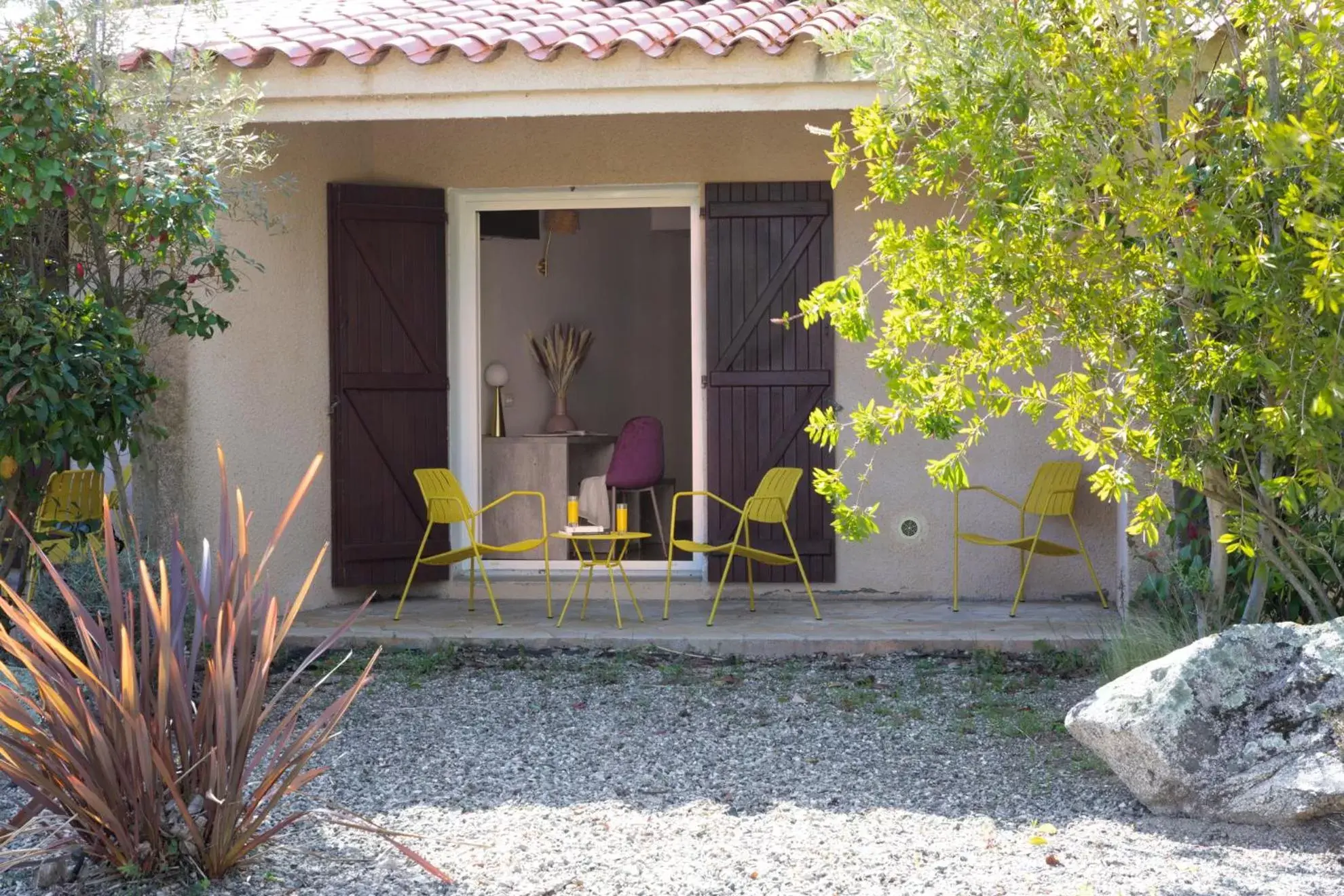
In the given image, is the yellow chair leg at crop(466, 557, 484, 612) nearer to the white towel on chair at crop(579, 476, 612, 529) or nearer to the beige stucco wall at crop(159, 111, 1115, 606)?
the beige stucco wall at crop(159, 111, 1115, 606)

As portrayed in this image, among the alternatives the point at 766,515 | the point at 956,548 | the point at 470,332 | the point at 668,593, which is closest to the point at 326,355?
the point at 470,332

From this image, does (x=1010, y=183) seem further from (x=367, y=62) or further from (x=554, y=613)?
(x=554, y=613)

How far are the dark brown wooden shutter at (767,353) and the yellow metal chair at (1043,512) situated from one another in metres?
0.82

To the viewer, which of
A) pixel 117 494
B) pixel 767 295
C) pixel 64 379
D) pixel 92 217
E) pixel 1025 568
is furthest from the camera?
pixel 767 295

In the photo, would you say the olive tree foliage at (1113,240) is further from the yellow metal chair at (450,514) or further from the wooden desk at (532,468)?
the wooden desk at (532,468)

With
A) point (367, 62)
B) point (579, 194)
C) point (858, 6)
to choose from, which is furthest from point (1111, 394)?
point (579, 194)

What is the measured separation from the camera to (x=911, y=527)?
24.8 feet

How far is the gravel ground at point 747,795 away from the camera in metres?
3.51

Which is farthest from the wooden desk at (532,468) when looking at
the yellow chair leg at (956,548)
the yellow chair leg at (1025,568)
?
the yellow chair leg at (1025,568)

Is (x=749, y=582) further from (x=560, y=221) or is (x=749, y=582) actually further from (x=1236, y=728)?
(x=1236, y=728)

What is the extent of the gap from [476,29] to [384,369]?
1922 mm

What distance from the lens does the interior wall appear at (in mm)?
10133

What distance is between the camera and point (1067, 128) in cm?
391

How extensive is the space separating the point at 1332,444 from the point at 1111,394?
58 cm
